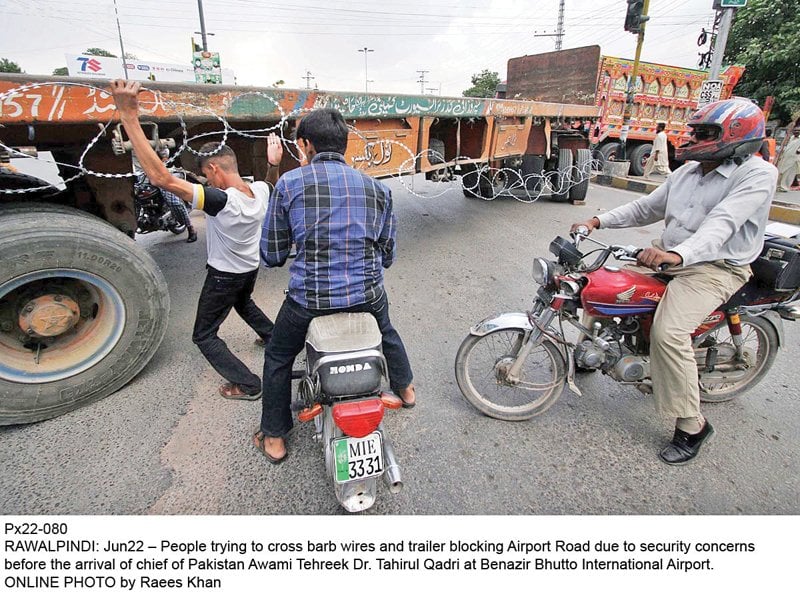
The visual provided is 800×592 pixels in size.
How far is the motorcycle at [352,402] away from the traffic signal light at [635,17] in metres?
9.84

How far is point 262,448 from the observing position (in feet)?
7.43

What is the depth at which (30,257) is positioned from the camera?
222cm

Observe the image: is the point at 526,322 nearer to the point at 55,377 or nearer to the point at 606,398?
the point at 606,398

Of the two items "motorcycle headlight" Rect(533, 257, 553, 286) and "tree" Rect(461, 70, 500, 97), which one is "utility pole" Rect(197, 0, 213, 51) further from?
"tree" Rect(461, 70, 500, 97)

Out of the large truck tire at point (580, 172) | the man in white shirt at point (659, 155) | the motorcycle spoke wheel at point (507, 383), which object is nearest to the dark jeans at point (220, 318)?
the motorcycle spoke wheel at point (507, 383)

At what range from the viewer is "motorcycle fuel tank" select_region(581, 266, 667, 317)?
2270 millimetres

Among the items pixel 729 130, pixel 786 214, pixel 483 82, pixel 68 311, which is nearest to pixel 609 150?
pixel 786 214

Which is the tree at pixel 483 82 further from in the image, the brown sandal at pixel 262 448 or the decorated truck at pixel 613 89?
the brown sandal at pixel 262 448

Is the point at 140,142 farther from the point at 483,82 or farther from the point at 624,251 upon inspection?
the point at 483,82

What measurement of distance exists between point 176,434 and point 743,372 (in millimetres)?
3384

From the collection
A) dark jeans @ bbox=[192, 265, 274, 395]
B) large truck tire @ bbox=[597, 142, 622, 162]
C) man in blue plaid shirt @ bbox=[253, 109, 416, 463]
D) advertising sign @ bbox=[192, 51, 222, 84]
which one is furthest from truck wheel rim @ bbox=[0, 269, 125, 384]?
advertising sign @ bbox=[192, 51, 222, 84]

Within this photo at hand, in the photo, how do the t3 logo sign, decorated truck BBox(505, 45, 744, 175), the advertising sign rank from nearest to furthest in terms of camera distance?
decorated truck BBox(505, 45, 744, 175) → the advertising sign → the t3 logo sign

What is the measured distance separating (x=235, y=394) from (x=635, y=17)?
1012cm

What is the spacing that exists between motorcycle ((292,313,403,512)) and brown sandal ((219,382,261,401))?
0.98m
